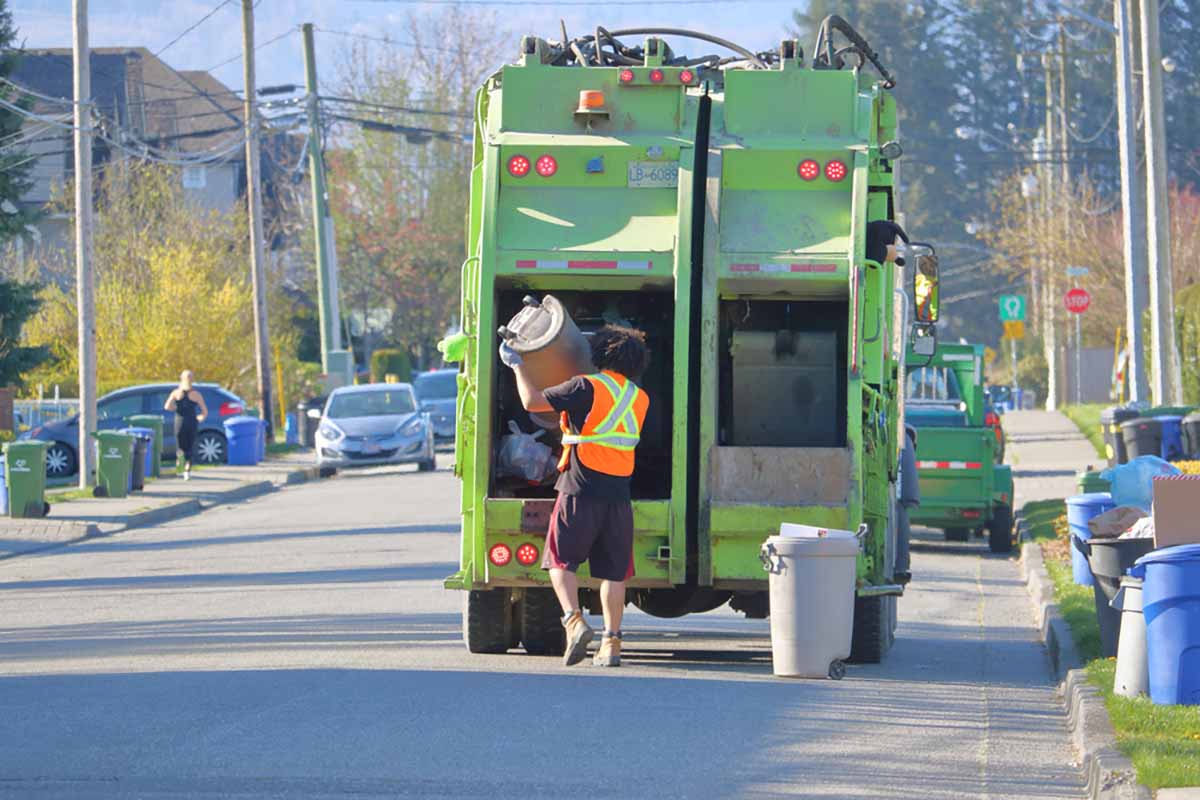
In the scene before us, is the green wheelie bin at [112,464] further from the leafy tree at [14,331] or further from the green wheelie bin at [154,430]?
the leafy tree at [14,331]

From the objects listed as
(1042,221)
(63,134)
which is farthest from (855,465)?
(63,134)

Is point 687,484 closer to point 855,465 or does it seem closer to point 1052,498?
point 855,465

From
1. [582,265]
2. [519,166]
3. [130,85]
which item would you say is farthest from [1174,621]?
[130,85]

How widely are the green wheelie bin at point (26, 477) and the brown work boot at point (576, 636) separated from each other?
42.8 feet

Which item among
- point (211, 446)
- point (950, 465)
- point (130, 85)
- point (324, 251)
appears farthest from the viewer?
point (130, 85)

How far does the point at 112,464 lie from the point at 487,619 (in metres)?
15.7

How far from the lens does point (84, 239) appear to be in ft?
85.9

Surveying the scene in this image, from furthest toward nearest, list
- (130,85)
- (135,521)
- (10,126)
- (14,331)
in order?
(130,85)
(10,126)
(14,331)
(135,521)

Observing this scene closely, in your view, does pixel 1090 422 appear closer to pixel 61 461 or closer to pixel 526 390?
pixel 61 461

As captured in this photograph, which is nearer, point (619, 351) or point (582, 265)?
point (619, 351)

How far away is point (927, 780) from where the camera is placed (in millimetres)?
7656

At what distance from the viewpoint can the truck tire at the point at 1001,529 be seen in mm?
19266

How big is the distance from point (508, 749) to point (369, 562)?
941cm

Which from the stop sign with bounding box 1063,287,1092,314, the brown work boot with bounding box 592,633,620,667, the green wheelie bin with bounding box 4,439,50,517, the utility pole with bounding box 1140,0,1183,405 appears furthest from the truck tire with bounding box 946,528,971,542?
the stop sign with bounding box 1063,287,1092,314
